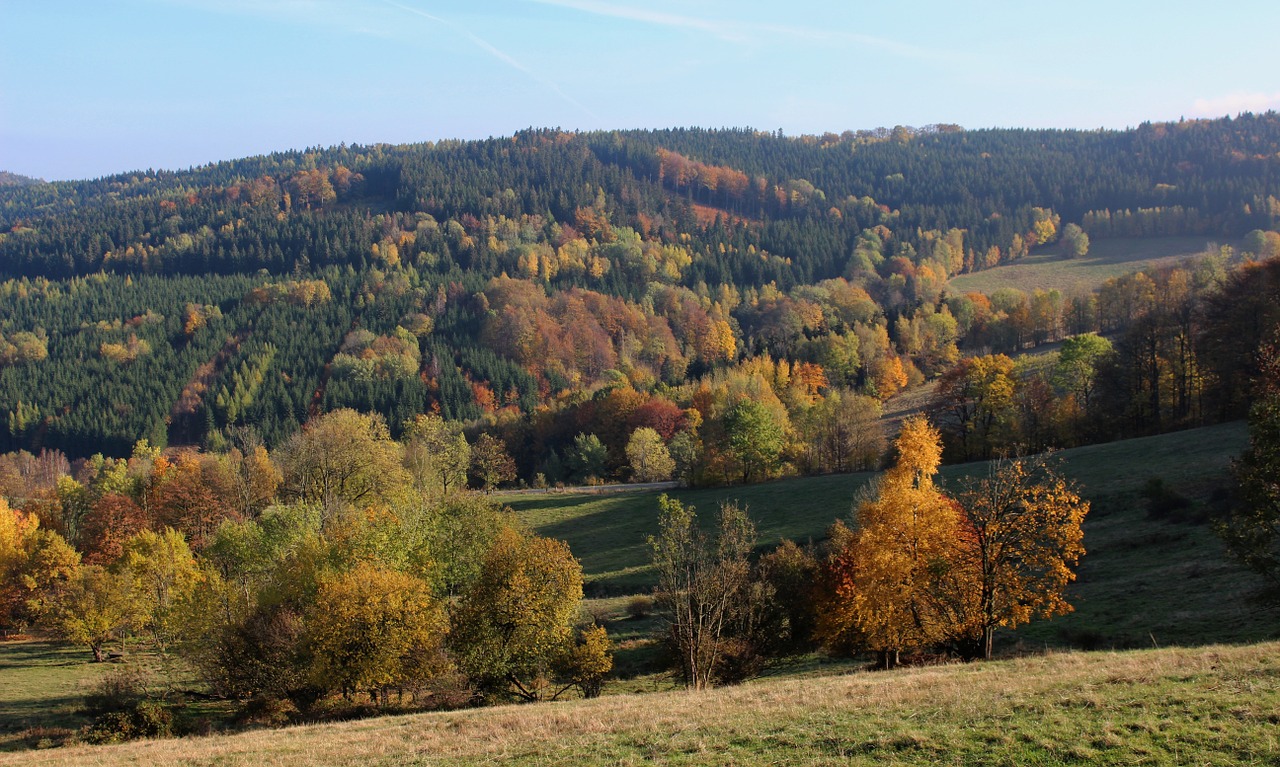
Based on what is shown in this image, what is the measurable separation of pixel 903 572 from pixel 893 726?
14.3 m

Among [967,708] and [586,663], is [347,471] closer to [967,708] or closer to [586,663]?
[586,663]

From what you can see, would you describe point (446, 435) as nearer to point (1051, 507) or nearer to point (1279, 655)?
point (1051, 507)

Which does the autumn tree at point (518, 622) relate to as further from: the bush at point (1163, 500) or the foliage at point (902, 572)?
the bush at point (1163, 500)

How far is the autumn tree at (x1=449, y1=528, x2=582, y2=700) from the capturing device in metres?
34.2

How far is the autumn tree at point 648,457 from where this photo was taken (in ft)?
319

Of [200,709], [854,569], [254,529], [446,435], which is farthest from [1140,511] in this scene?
[446,435]

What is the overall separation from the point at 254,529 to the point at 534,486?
4866cm

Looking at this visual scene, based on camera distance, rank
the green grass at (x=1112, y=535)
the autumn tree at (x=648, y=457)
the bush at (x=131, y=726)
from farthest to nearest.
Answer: the autumn tree at (x=648, y=457) → the bush at (x=131, y=726) → the green grass at (x=1112, y=535)

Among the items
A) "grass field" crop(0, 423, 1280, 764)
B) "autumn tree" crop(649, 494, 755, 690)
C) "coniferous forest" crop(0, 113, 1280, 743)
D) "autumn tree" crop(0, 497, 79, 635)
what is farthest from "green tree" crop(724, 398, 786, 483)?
"autumn tree" crop(0, 497, 79, 635)

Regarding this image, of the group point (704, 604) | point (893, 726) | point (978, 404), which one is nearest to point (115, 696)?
point (704, 604)

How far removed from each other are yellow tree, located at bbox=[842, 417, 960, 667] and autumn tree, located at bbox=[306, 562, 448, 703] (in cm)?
1877

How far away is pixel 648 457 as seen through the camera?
322 ft

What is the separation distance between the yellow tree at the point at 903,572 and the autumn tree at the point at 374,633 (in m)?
18.8

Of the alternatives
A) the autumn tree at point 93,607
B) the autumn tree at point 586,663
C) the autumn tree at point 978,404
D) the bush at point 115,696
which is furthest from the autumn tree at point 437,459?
the autumn tree at point 978,404
